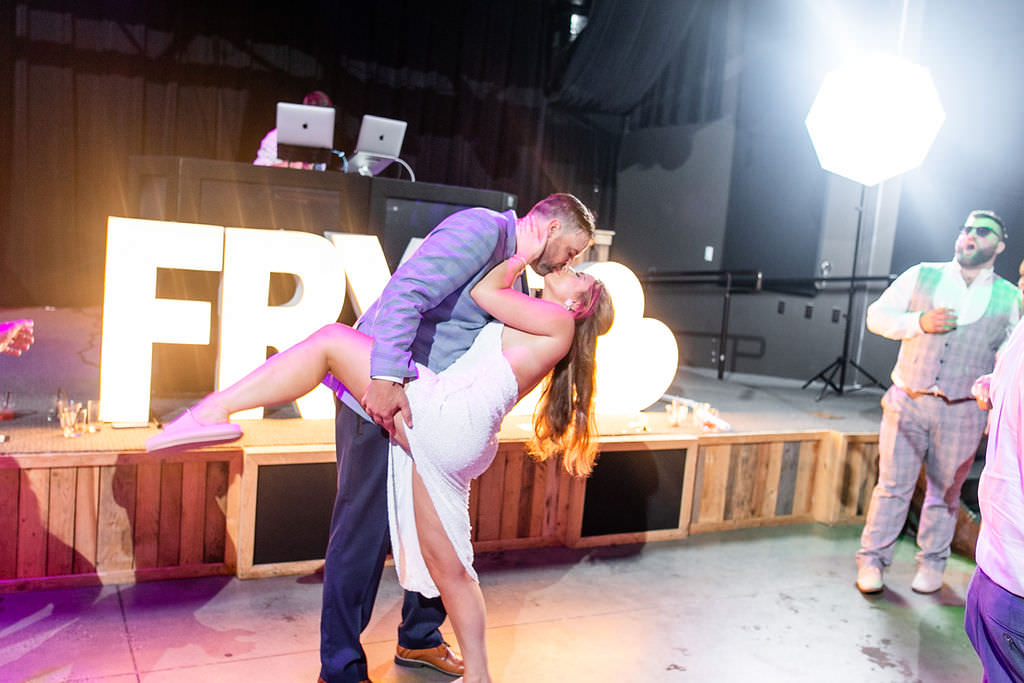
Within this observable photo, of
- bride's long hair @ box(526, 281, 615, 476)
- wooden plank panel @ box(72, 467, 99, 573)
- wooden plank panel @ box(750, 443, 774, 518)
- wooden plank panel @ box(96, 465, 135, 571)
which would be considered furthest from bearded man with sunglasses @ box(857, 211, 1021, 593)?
wooden plank panel @ box(72, 467, 99, 573)

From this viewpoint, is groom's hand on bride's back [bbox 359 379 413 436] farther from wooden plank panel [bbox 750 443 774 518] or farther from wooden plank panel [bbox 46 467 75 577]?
wooden plank panel [bbox 750 443 774 518]

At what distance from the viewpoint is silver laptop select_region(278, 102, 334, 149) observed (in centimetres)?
515

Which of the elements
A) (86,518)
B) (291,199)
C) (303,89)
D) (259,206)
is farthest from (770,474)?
(303,89)

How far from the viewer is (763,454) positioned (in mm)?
4477

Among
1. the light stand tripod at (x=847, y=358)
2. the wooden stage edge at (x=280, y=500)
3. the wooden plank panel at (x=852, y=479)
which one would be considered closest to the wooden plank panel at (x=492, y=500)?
the wooden stage edge at (x=280, y=500)

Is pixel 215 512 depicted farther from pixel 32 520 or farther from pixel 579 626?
pixel 579 626

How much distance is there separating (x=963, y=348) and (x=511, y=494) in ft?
6.87

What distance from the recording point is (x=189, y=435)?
2211mm

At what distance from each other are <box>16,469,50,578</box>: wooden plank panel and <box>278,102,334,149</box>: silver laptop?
2895 mm

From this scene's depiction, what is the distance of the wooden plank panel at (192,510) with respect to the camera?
126 inches

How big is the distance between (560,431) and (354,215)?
287cm

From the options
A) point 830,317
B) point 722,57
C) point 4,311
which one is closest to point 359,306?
point 4,311

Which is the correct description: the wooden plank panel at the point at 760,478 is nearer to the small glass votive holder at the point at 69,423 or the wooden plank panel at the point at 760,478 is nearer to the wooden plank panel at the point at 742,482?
the wooden plank panel at the point at 742,482

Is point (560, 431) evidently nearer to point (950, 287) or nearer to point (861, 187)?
point (950, 287)
